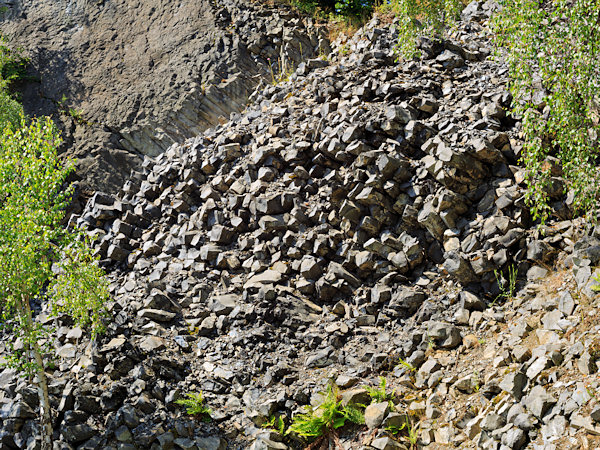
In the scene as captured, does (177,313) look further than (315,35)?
No

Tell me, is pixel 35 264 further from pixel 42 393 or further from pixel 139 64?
pixel 139 64

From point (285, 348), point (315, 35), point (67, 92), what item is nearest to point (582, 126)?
point (285, 348)

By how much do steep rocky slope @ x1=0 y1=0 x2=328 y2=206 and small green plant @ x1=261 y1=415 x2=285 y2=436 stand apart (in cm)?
1026

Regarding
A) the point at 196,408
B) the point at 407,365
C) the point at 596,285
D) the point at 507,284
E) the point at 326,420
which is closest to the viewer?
the point at 596,285

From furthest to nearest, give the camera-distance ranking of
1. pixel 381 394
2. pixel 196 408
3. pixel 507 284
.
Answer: pixel 507 284
pixel 196 408
pixel 381 394

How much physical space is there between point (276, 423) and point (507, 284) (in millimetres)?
4183

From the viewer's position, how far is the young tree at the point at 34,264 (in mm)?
7391

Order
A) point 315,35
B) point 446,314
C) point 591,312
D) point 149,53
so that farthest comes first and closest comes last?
point 149,53, point 315,35, point 446,314, point 591,312

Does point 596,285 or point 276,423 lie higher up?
point 596,285

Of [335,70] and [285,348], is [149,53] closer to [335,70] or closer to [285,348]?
[335,70]

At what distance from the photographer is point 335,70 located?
42.7ft

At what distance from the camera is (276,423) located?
7.61m

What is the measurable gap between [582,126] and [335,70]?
698cm

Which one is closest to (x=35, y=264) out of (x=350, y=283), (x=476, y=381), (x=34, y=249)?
(x=34, y=249)
